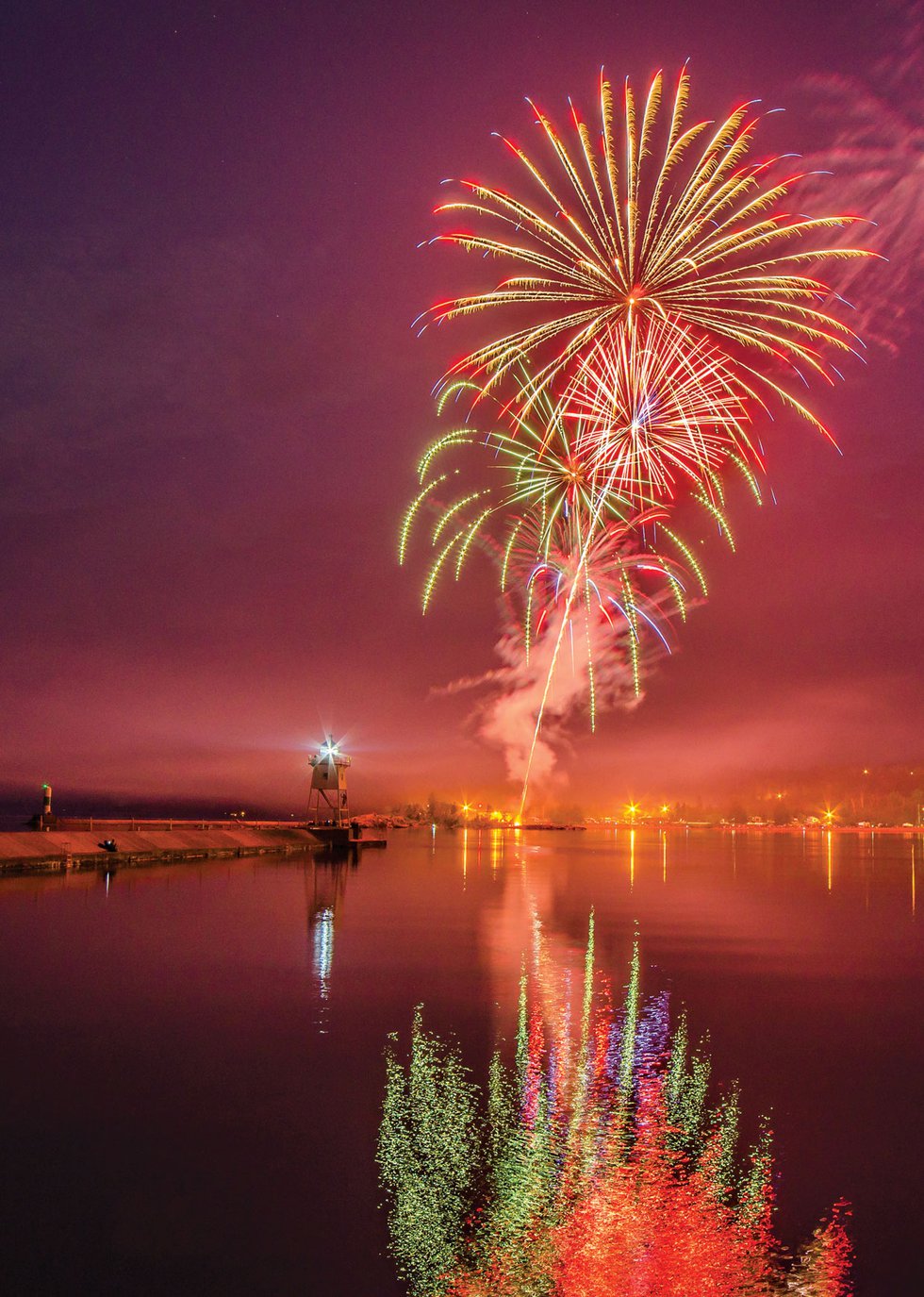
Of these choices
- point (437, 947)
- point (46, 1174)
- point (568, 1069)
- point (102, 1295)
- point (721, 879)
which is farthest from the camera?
point (721, 879)

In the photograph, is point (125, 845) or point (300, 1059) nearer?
point (300, 1059)

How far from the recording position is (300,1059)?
1238cm

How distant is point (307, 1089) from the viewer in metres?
11.0

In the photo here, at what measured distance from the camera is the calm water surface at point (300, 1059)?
23.7 ft

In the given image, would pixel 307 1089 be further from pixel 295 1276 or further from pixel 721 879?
pixel 721 879

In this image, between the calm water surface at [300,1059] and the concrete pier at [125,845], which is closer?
the calm water surface at [300,1059]

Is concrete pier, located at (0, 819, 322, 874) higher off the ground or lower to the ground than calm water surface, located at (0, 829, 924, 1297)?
lower

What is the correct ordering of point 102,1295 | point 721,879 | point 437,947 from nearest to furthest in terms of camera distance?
1. point 102,1295
2. point 437,947
3. point 721,879

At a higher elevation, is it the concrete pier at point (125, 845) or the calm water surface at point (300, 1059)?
the calm water surface at point (300, 1059)

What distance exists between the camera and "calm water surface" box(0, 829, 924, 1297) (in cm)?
722

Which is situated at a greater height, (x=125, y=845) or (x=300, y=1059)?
(x=300, y=1059)

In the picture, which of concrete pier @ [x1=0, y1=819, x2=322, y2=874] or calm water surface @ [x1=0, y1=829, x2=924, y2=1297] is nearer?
calm water surface @ [x1=0, y1=829, x2=924, y2=1297]

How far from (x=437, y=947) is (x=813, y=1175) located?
15.5 m

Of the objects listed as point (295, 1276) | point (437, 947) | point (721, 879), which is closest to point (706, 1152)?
point (295, 1276)
